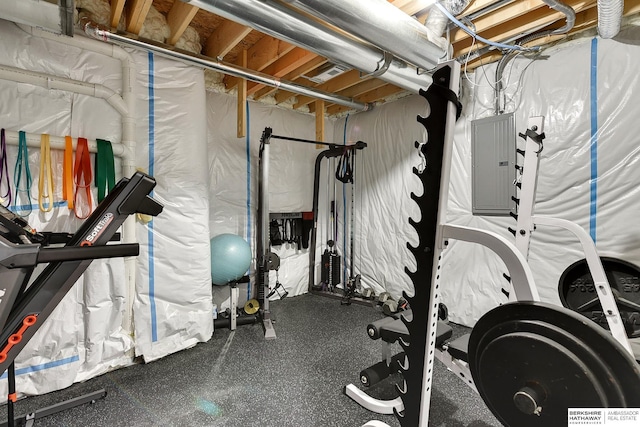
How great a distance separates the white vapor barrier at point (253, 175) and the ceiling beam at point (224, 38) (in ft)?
2.21

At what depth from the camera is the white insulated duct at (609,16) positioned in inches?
65.9

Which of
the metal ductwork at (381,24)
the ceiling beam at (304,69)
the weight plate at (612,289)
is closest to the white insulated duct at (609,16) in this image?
the metal ductwork at (381,24)

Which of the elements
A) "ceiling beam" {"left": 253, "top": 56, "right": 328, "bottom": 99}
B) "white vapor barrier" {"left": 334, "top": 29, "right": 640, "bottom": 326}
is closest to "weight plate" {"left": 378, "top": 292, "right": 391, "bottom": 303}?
"white vapor barrier" {"left": 334, "top": 29, "right": 640, "bottom": 326}

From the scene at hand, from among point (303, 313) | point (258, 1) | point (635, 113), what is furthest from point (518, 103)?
point (303, 313)

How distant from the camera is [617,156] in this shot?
2182 millimetres

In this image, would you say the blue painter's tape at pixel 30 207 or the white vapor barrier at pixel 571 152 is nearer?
the blue painter's tape at pixel 30 207

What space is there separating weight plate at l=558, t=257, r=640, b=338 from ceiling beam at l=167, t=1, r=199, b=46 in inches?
121

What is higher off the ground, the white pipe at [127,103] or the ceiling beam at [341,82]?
the ceiling beam at [341,82]

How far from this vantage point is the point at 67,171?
78.8 inches

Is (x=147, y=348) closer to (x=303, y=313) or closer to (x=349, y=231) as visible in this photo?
(x=303, y=313)

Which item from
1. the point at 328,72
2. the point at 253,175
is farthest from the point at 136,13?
the point at 253,175

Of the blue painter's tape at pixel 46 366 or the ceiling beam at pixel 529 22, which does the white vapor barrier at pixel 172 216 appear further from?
the ceiling beam at pixel 529 22

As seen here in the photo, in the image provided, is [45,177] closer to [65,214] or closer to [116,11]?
[65,214]

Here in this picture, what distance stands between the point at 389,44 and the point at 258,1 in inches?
32.4
